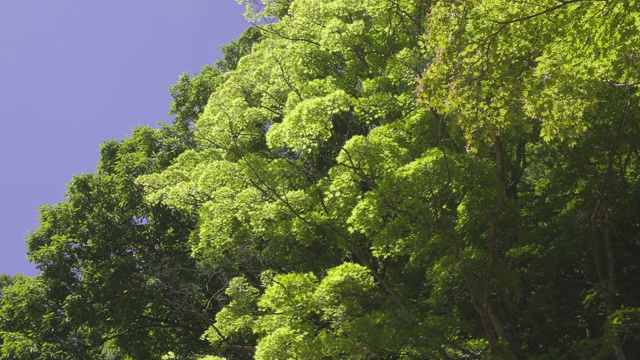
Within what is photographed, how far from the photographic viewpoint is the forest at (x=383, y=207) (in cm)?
753

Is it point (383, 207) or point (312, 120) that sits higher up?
point (312, 120)

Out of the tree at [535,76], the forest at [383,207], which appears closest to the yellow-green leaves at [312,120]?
the forest at [383,207]

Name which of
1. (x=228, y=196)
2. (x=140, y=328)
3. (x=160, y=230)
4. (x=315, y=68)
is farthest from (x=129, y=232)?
(x=315, y=68)

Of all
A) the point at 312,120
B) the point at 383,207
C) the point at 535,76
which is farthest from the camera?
the point at 312,120

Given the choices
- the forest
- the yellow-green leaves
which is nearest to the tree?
the forest

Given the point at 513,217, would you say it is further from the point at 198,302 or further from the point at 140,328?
the point at 140,328

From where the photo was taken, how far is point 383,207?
9.92 meters

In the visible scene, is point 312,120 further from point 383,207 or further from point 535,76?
point 535,76

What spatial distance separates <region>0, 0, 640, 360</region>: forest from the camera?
7.53 meters

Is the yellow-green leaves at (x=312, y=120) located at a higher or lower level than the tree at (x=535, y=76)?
higher

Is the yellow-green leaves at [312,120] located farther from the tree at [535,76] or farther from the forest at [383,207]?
the tree at [535,76]

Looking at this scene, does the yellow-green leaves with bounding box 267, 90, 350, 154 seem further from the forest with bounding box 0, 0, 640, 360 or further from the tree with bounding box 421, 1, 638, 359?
the tree with bounding box 421, 1, 638, 359

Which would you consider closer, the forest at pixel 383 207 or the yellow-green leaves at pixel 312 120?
the forest at pixel 383 207

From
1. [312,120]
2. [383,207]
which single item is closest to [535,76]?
[383,207]
